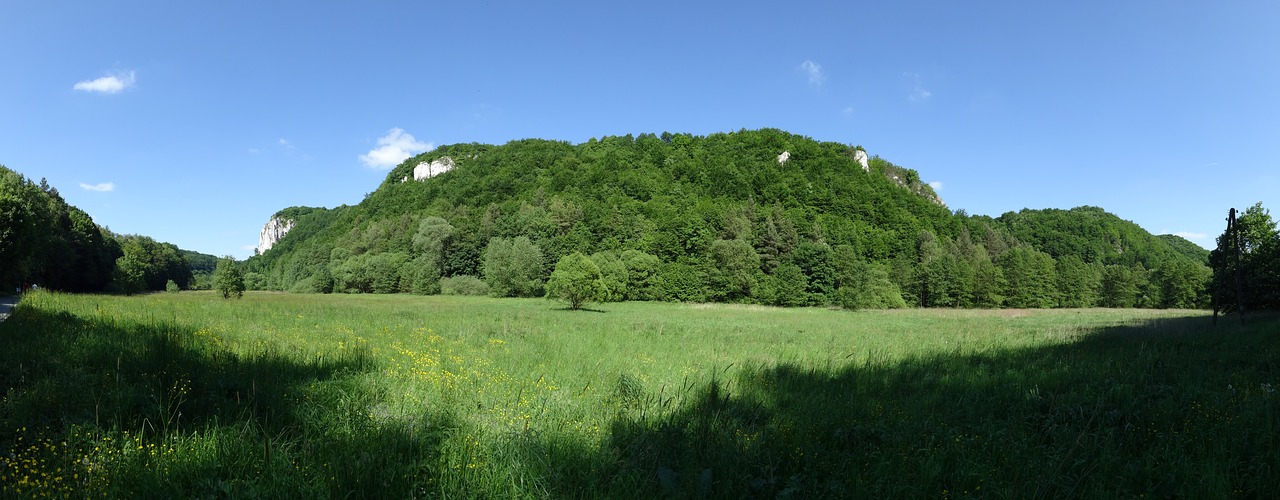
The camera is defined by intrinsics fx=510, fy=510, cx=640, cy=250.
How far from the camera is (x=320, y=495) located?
10.8ft

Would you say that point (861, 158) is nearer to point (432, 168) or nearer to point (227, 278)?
point (432, 168)

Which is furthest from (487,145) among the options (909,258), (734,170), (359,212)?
(909,258)

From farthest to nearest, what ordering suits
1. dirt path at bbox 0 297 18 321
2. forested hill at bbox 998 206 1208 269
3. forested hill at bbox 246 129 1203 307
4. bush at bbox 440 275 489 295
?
forested hill at bbox 998 206 1208 269, bush at bbox 440 275 489 295, forested hill at bbox 246 129 1203 307, dirt path at bbox 0 297 18 321

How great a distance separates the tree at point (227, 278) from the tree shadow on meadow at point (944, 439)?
5505cm

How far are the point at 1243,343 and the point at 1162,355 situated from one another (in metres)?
3.56

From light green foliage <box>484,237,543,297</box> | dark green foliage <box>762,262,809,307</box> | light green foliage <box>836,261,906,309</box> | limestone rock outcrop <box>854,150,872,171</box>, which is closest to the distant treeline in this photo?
light green foliage <box>484,237,543,297</box>

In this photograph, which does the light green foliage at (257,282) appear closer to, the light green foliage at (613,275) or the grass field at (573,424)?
the light green foliage at (613,275)

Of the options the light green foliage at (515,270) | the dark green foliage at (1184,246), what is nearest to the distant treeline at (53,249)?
the light green foliage at (515,270)

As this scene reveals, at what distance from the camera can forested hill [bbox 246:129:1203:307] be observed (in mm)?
76750

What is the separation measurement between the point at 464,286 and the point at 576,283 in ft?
141

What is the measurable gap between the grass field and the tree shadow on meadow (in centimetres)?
3

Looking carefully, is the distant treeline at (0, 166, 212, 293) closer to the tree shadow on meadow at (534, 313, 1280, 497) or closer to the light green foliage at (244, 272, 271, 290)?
the light green foliage at (244, 272, 271, 290)

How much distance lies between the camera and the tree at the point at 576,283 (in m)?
42.7

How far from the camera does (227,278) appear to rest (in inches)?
1848
